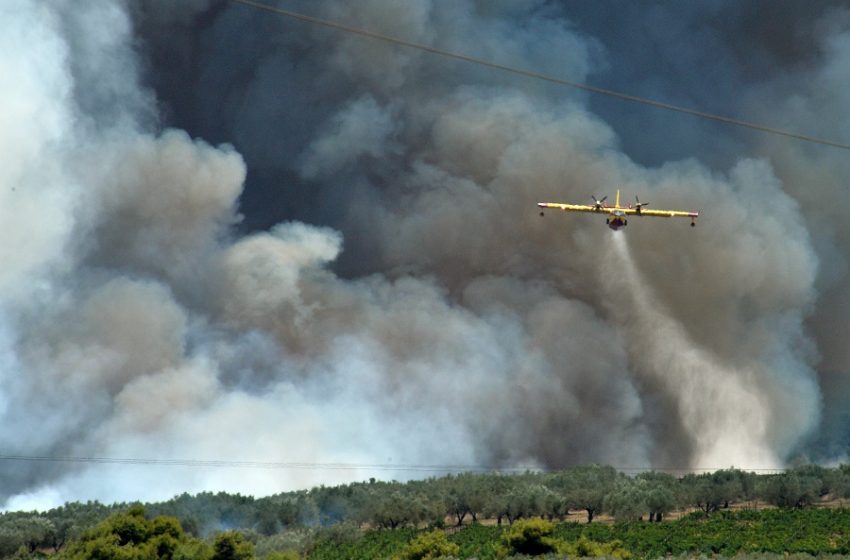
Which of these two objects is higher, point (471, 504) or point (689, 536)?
point (471, 504)

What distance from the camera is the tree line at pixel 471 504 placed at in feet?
418

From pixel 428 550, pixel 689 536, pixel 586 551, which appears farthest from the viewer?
pixel 689 536

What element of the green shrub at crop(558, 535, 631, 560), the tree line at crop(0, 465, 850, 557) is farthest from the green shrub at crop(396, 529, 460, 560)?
the tree line at crop(0, 465, 850, 557)

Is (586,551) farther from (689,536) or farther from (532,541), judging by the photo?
(689,536)

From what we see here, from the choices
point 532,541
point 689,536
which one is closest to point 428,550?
point 532,541

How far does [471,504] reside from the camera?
5349 inches

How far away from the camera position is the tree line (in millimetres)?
127375

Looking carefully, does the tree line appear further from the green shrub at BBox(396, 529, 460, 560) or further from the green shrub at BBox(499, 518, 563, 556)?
the green shrub at BBox(499, 518, 563, 556)

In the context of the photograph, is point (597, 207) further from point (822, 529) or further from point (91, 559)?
point (91, 559)

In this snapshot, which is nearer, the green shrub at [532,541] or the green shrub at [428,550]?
the green shrub at [532,541]

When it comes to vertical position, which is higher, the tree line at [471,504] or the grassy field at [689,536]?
the tree line at [471,504]

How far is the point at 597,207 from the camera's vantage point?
104 metres

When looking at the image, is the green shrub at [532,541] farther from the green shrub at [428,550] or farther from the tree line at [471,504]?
the tree line at [471,504]

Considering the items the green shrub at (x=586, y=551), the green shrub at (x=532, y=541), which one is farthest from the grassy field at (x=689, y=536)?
the green shrub at (x=532, y=541)
